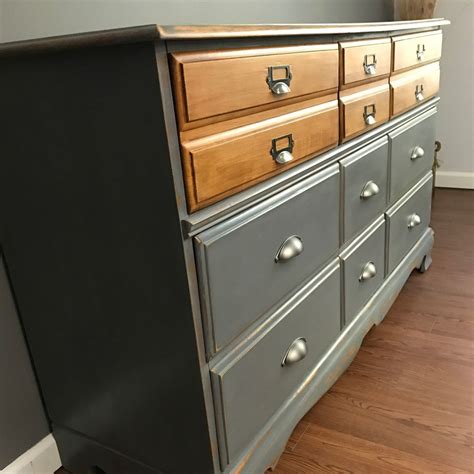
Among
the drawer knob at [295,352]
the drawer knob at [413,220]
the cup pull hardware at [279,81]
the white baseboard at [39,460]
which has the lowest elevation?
the white baseboard at [39,460]

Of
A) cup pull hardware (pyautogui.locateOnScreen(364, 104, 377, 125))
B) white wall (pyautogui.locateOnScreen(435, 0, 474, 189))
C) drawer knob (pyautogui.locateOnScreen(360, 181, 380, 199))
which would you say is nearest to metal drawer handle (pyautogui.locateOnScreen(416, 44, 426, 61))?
cup pull hardware (pyautogui.locateOnScreen(364, 104, 377, 125))

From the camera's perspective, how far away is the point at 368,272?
1705 millimetres

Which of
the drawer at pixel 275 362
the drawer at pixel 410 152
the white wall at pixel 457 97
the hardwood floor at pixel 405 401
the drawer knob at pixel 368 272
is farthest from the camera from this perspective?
the white wall at pixel 457 97

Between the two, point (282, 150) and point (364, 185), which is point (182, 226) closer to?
point (282, 150)

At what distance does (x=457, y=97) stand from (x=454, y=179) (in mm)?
547

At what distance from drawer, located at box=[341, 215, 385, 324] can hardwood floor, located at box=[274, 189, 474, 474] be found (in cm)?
23

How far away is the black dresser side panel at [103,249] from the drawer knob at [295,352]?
0.98 feet

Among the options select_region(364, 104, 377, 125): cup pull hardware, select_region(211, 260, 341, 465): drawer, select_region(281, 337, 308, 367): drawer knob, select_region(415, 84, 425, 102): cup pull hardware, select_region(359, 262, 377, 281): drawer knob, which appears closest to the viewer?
select_region(211, 260, 341, 465): drawer

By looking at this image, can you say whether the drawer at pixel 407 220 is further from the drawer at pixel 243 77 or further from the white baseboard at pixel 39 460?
the white baseboard at pixel 39 460

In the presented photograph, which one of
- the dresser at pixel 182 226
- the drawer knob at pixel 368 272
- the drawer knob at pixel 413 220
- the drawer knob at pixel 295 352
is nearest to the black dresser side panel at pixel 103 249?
the dresser at pixel 182 226

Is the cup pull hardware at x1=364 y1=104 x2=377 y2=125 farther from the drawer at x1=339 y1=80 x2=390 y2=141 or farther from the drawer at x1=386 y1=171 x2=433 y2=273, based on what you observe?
the drawer at x1=386 y1=171 x2=433 y2=273

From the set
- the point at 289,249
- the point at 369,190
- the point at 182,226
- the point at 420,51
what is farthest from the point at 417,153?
the point at 182,226

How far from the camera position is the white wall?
330cm

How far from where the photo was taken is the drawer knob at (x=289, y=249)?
3.86 feet
